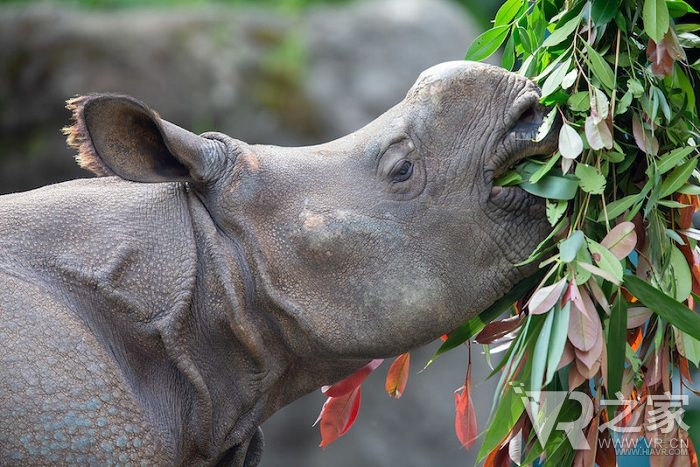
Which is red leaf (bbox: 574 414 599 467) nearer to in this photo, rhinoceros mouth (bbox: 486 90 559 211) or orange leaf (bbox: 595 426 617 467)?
orange leaf (bbox: 595 426 617 467)

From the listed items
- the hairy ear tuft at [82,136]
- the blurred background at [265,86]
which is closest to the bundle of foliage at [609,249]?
the hairy ear tuft at [82,136]

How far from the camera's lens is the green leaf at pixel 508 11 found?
4359 millimetres

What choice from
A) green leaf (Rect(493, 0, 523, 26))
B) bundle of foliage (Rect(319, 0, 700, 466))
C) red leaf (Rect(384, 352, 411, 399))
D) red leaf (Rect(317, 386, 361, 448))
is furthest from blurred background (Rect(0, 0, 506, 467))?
bundle of foliage (Rect(319, 0, 700, 466))

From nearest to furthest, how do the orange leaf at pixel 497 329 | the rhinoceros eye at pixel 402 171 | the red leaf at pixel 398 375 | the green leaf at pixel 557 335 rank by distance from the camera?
the green leaf at pixel 557 335, the rhinoceros eye at pixel 402 171, the orange leaf at pixel 497 329, the red leaf at pixel 398 375

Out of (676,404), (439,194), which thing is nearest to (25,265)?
(439,194)

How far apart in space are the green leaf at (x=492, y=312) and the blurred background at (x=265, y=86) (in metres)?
5.10

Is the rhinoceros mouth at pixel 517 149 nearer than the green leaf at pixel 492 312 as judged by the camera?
Yes

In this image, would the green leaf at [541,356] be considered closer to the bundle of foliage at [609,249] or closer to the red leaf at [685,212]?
the bundle of foliage at [609,249]

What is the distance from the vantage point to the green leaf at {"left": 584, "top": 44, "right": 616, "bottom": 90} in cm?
368

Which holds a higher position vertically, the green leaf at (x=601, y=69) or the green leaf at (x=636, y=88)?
the green leaf at (x=601, y=69)

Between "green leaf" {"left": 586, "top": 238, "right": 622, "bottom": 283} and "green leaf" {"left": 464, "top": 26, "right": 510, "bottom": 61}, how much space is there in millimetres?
1149

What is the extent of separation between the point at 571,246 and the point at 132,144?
1.53 metres

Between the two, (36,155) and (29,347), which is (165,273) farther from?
(36,155)

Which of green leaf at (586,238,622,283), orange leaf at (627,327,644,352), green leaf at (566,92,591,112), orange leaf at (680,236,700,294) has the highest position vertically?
green leaf at (566,92,591,112)
